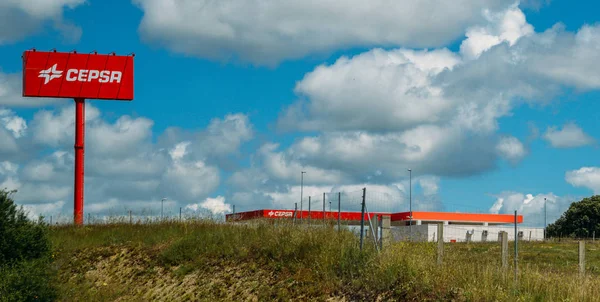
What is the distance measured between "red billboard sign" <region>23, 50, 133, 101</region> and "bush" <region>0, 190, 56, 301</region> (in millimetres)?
17248

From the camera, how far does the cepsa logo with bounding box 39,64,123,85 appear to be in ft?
156

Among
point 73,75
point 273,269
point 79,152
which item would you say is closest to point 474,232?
point 79,152

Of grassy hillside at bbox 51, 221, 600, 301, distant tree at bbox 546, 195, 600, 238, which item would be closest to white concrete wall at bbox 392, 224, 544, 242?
distant tree at bbox 546, 195, 600, 238

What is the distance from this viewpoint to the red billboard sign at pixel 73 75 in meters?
47.5

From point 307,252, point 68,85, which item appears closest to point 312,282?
point 307,252

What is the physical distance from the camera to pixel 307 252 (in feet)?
83.5

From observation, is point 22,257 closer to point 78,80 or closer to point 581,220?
point 78,80

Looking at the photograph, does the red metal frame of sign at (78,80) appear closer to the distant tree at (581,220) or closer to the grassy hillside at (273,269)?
the grassy hillside at (273,269)

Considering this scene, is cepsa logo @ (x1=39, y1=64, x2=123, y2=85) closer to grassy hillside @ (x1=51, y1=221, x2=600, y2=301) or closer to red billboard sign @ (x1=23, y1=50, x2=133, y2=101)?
red billboard sign @ (x1=23, y1=50, x2=133, y2=101)

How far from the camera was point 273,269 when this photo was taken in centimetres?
2564

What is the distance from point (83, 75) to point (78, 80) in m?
0.47

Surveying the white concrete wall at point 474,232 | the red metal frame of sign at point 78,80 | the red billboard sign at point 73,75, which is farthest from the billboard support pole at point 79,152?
the white concrete wall at point 474,232

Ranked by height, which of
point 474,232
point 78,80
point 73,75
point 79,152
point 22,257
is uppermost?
point 73,75

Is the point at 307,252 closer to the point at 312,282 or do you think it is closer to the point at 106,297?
the point at 312,282
